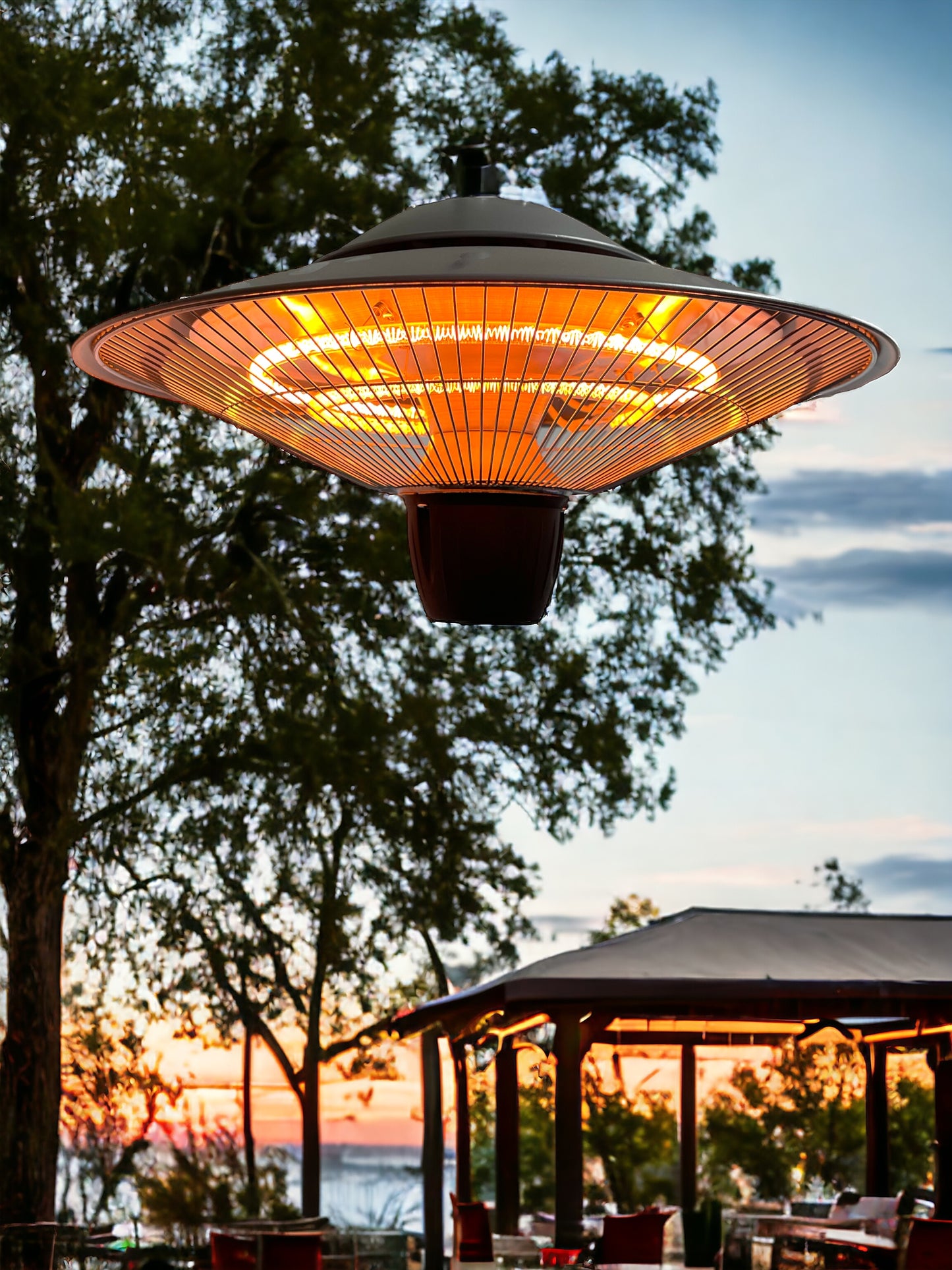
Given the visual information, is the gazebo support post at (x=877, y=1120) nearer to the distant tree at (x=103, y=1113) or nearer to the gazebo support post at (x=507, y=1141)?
the gazebo support post at (x=507, y=1141)

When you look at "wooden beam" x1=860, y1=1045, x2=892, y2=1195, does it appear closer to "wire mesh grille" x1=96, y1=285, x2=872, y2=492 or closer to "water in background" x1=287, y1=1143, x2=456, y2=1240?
"water in background" x1=287, y1=1143, x2=456, y2=1240

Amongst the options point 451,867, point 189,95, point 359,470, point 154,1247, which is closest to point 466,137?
point 189,95

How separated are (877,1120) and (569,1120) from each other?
161 inches

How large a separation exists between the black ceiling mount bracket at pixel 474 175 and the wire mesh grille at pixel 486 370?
34 centimetres

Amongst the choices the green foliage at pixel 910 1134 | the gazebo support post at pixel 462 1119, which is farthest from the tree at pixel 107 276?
the green foliage at pixel 910 1134

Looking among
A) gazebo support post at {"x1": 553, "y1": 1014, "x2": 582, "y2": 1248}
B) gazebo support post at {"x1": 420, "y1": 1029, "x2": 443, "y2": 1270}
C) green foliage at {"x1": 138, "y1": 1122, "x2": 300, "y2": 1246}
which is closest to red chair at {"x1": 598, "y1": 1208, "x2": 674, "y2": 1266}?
gazebo support post at {"x1": 553, "y1": 1014, "x2": 582, "y2": 1248}

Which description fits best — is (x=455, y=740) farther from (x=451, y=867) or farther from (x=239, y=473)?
(x=239, y=473)

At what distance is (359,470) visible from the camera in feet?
6.68

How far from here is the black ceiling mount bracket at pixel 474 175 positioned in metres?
2.05

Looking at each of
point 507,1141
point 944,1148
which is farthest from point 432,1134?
point 944,1148

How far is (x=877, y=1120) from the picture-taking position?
1214cm

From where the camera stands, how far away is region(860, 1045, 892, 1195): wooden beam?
39.6ft

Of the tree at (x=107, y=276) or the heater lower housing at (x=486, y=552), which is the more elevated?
the tree at (x=107, y=276)

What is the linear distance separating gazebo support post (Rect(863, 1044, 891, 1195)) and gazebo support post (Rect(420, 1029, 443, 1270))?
3.12 metres
